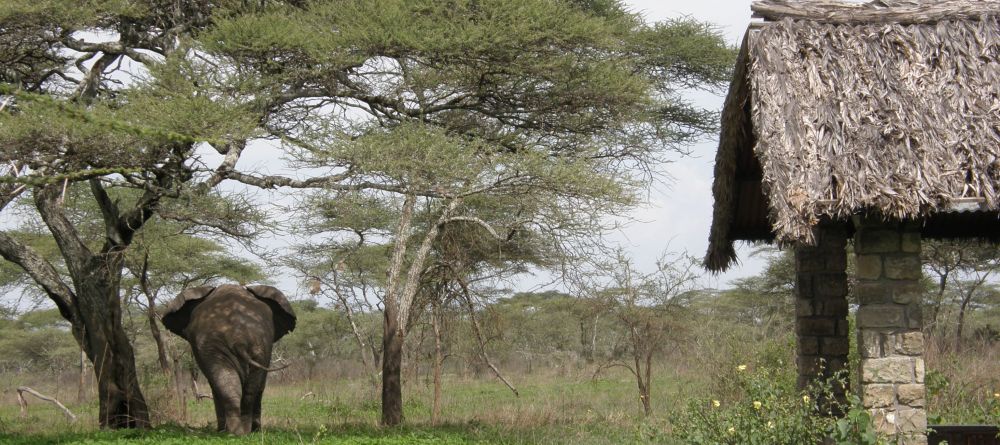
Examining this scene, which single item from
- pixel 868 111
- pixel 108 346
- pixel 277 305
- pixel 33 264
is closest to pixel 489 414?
pixel 277 305

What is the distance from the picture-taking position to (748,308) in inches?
1029

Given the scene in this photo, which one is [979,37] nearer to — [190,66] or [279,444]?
[279,444]

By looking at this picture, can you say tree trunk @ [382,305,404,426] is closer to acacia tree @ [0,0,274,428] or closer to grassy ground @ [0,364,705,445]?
grassy ground @ [0,364,705,445]

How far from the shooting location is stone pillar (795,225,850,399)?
8766 mm

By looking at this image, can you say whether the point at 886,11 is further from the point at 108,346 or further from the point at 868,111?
the point at 108,346

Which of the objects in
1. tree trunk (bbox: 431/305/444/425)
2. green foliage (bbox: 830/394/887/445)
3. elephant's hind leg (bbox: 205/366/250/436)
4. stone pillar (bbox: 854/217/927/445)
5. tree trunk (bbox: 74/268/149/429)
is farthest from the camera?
tree trunk (bbox: 431/305/444/425)

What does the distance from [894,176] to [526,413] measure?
24.5ft

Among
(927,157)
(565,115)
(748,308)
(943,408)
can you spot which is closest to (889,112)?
(927,157)

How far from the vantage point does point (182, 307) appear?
1145 centimetres

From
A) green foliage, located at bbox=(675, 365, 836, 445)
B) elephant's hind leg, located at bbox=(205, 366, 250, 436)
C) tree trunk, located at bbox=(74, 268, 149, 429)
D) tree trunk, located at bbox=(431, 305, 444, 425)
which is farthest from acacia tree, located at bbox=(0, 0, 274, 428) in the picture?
green foliage, located at bbox=(675, 365, 836, 445)

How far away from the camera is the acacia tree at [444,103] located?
11141 millimetres

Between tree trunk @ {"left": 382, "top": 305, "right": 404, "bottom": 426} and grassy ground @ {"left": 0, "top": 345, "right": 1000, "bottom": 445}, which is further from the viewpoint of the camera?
tree trunk @ {"left": 382, "top": 305, "right": 404, "bottom": 426}

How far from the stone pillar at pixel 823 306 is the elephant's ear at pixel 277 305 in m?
5.62

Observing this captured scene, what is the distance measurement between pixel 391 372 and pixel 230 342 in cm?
205
